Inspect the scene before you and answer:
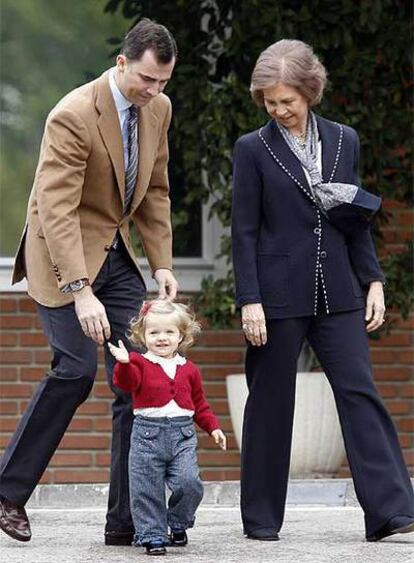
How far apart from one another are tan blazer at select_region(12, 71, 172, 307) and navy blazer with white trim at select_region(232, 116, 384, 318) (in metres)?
0.34

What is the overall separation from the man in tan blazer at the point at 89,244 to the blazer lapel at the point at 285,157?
1.32ft

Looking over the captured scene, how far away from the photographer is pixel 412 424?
925 centimetres

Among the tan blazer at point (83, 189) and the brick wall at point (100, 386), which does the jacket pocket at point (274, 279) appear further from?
the brick wall at point (100, 386)

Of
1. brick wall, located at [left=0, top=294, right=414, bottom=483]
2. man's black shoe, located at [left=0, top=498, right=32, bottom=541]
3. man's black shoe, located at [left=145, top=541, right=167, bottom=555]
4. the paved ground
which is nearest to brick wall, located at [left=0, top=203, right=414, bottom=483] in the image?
brick wall, located at [left=0, top=294, right=414, bottom=483]

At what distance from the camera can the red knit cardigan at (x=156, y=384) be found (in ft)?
18.8

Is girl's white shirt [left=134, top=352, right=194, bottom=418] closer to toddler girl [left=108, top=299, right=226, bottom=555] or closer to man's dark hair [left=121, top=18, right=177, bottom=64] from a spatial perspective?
toddler girl [left=108, top=299, right=226, bottom=555]

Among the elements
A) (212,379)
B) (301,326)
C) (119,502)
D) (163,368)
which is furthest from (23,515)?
(212,379)

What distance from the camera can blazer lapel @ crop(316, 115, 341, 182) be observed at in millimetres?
6059

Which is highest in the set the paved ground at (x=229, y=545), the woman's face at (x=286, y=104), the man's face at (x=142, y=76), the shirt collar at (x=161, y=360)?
the man's face at (x=142, y=76)

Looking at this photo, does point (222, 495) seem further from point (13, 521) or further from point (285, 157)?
point (285, 157)

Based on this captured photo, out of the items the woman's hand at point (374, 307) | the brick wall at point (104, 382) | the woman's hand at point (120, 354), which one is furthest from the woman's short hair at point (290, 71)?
the brick wall at point (104, 382)

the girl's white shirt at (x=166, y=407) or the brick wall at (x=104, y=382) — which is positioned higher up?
the girl's white shirt at (x=166, y=407)

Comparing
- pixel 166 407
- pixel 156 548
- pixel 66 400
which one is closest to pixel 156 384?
pixel 166 407

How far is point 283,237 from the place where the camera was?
6051 mm
